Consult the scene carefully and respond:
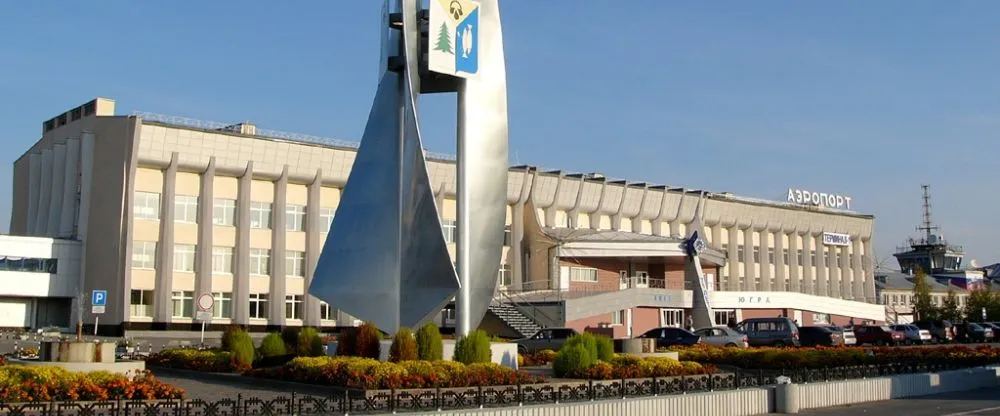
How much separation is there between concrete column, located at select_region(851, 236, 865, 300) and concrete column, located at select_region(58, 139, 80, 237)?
219ft

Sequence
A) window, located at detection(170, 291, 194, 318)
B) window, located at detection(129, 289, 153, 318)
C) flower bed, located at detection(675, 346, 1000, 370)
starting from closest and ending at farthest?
flower bed, located at detection(675, 346, 1000, 370)
window, located at detection(129, 289, 153, 318)
window, located at detection(170, 291, 194, 318)

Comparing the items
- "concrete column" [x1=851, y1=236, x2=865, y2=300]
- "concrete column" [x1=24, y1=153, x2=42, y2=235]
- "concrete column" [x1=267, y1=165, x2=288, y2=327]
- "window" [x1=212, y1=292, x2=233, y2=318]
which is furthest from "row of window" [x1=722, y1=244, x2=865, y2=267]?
"concrete column" [x1=24, y1=153, x2=42, y2=235]

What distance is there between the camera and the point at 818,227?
90.0 meters

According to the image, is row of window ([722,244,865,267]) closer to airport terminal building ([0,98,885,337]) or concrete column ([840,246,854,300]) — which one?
concrete column ([840,246,854,300])

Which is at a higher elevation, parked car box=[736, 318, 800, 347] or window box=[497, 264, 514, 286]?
window box=[497, 264, 514, 286]

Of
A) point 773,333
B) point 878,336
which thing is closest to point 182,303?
point 773,333

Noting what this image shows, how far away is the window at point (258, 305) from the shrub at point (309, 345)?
32289mm

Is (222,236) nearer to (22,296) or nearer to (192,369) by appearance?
(22,296)

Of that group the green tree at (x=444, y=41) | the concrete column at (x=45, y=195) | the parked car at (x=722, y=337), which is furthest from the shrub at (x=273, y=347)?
the concrete column at (x=45, y=195)

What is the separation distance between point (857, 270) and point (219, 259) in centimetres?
6122

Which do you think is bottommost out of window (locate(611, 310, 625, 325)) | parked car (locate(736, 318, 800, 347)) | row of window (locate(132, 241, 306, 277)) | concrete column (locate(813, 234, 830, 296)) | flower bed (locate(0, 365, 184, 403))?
flower bed (locate(0, 365, 184, 403))

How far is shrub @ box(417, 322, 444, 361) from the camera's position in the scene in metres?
22.9

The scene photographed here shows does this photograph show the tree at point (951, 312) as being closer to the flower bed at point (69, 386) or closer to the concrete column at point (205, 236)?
the concrete column at point (205, 236)

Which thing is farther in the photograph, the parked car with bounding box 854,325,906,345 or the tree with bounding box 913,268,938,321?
the tree with bounding box 913,268,938,321
